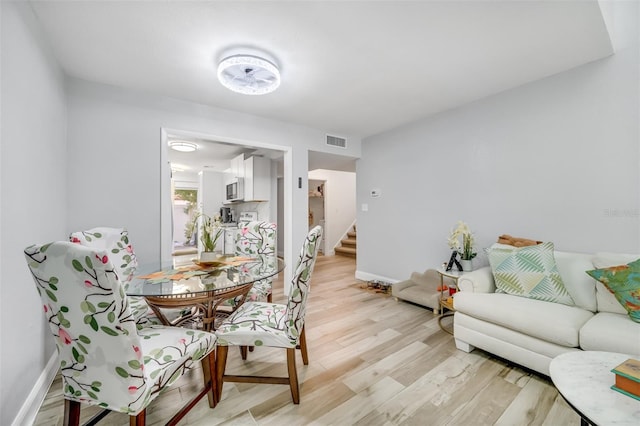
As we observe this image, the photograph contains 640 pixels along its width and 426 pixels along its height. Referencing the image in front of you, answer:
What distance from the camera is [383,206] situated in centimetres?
406

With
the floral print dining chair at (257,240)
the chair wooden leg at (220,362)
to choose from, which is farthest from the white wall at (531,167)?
the chair wooden leg at (220,362)

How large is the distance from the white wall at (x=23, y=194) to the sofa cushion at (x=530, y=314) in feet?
9.52

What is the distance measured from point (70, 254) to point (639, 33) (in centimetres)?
387

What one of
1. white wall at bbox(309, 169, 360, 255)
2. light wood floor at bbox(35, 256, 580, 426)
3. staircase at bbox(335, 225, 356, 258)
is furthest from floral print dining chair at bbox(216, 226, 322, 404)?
white wall at bbox(309, 169, 360, 255)

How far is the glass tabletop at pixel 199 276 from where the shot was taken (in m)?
1.52

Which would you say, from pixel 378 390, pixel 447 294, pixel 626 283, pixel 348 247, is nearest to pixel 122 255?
pixel 378 390

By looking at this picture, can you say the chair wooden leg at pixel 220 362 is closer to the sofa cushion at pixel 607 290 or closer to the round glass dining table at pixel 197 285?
the round glass dining table at pixel 197 285

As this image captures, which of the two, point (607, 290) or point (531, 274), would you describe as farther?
point (531, 274)

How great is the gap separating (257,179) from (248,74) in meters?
2.99

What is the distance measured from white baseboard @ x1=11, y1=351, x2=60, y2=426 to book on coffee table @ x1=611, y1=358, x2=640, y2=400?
272cm

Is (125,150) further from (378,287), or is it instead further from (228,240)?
(228,240)

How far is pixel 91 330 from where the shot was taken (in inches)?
37.3

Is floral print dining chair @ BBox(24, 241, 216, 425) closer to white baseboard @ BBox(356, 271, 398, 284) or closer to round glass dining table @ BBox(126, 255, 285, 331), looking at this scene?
round glass dining table @ BBox(126, 255, 285, 331)

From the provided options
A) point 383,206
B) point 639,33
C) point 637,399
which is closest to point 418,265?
point 383,206
